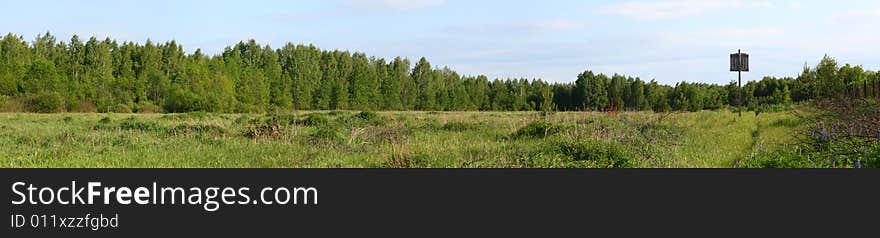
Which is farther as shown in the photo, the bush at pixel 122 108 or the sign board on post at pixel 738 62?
the bush at pixel 122 108

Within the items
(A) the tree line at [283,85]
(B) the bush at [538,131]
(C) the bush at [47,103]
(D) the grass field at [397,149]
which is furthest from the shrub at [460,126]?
(C) the bush at [47,103]

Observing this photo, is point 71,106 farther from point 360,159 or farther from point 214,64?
point 360,159

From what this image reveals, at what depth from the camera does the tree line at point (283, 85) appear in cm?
4884

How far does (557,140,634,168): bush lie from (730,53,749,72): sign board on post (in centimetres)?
1804

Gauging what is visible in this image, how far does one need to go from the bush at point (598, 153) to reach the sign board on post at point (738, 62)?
1804cm

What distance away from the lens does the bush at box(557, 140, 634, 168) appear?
822 centimetres

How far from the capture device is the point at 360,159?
9523 mm

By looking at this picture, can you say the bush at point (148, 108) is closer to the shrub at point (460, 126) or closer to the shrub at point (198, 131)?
the shrub at point (198, 131)

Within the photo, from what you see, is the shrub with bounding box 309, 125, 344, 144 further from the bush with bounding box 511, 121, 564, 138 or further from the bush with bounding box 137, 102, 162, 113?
the bush with bounding box 137, 102, 162, 113

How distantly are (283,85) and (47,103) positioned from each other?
21689mm

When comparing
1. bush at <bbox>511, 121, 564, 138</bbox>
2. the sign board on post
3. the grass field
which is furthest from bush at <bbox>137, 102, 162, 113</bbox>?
bush at <bbox>511, 121, 564, 138</bbox>

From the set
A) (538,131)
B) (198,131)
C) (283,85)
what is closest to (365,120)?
(198,131)
